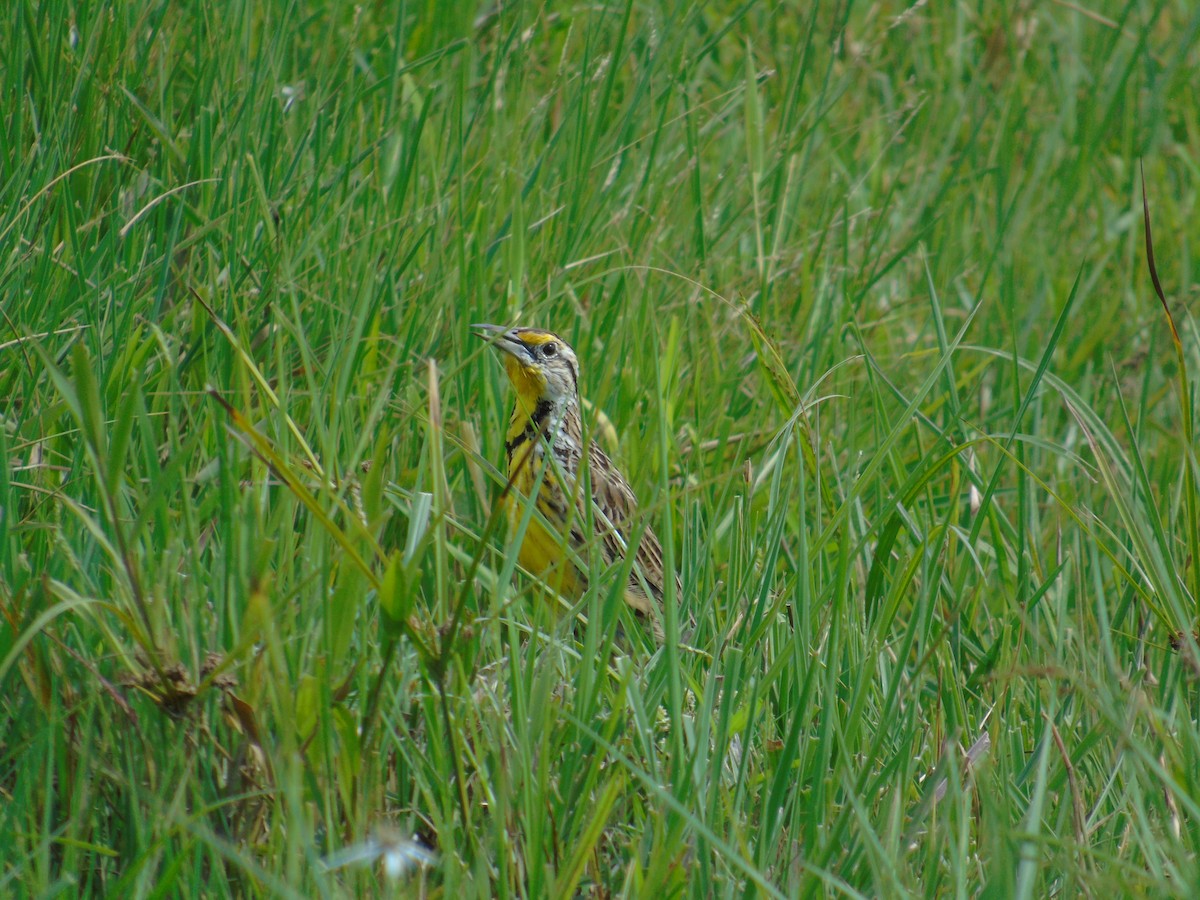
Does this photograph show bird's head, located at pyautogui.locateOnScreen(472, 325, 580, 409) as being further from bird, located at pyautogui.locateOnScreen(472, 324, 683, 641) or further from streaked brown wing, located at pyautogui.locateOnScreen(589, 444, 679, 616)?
streaked brown wing, located at pyautogui.locateOnScreen(589, 444, 679, 616)

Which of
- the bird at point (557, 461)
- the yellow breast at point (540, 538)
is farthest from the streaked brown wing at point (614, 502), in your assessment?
the yellow breast at point (540, 538)

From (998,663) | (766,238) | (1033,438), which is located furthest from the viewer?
(766,238)

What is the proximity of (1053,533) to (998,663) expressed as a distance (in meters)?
0.97

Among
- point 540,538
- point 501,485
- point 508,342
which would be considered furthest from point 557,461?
point 501,485

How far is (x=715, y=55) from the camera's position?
253 inches

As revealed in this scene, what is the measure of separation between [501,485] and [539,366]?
76 cm

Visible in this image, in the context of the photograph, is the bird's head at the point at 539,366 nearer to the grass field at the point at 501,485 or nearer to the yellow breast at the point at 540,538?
the grass field at the point at 501,485

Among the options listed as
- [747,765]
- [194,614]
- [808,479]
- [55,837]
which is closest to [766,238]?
[808,479]

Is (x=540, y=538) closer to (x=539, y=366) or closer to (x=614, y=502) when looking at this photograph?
(x=614, y=502)

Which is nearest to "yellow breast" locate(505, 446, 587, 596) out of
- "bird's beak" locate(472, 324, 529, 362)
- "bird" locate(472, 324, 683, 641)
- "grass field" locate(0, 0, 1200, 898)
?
"bird" locate(472, 324, 683, 641)

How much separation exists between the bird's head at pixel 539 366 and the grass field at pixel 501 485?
0.24ft

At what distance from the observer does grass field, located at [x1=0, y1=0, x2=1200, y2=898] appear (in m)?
2.23

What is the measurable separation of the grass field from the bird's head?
7cm

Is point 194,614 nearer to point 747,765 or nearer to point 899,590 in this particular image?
point 747,765
